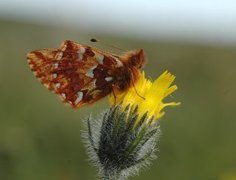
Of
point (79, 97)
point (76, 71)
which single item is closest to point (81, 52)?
point (76, 71)

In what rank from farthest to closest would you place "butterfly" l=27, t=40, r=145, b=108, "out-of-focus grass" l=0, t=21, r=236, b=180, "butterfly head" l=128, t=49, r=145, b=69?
"out-of-focus grass" l=0, t=21, r=236, b=180 < "butterfly head" l=128, t=49, r=145, b=69 < "butterfly" l=27, t=40, r=145, b=108

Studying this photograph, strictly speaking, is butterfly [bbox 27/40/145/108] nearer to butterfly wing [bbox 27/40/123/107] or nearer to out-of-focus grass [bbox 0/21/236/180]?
butterfly wing [bbox 27/40/123/107]

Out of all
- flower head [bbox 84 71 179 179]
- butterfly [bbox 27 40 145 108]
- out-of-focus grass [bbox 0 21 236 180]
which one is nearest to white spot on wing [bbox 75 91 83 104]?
butterfly [bbox 27 40 145 108]

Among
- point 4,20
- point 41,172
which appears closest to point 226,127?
point 41,172

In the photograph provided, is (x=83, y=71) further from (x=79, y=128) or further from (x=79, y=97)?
(x=79, y=128)

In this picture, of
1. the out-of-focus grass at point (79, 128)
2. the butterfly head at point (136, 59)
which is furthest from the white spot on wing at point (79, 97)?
the out-of-focus grass at point (79, 128)

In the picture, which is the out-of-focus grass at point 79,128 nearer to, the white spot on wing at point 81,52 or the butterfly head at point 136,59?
the butterfly head at point 136,59
